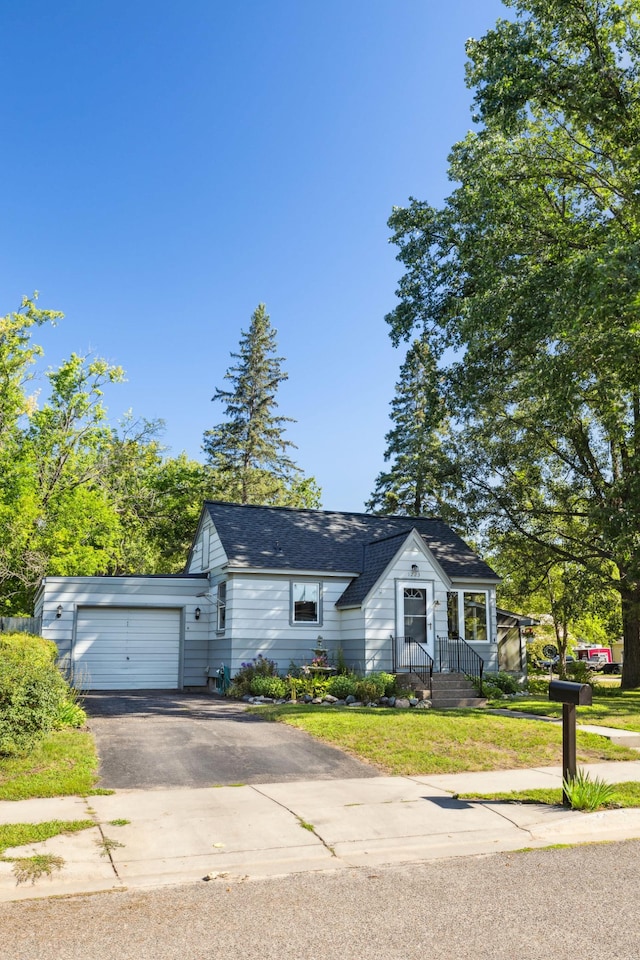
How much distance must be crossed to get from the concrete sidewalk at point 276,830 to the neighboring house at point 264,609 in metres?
11.3

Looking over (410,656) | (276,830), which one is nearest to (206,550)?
(410,656)

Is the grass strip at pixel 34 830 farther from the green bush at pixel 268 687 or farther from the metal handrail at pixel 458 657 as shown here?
the metal handrail at pixel 458 657

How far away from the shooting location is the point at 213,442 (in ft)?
151

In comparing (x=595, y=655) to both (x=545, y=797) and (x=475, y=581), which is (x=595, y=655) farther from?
(x=545, y=797)

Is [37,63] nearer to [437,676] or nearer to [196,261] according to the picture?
[196,261]

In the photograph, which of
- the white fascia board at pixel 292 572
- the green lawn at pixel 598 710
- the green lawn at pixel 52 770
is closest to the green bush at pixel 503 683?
the green lawn at pixel 598 710

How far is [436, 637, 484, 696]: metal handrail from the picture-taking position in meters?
20.6

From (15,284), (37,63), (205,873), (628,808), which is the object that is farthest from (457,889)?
(15,284)

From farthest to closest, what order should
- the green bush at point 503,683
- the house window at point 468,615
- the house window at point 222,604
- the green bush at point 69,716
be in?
the house window at point 468,615 → the house window at point 222,604 → the green bush at point 503,683 → the green bush at point 69,716

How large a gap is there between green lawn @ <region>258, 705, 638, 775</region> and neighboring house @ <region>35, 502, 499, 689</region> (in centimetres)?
580

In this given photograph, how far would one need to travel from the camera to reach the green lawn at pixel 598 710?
1449 centimetres

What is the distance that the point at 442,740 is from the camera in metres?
11.6

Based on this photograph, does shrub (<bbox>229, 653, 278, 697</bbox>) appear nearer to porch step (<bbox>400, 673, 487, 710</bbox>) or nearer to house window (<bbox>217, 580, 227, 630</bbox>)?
house window (<bbox>217, 580, 227, 630</bbox>)

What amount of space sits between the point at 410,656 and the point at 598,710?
5256mm
